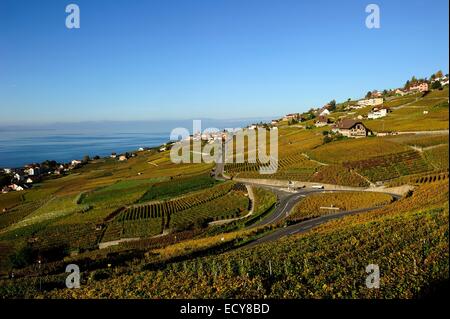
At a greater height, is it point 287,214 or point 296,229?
point 296,229

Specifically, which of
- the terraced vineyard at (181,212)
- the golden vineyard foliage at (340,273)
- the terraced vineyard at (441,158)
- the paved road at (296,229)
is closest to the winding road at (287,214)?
the paved road at (296,229)

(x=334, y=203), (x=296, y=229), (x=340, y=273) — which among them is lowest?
(x=296, y=229)

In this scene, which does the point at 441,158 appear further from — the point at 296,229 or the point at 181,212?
the point at 181,212

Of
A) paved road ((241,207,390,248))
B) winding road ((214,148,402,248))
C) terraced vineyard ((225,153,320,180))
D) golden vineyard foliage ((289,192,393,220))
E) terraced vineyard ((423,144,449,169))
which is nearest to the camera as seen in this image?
terraced vineyard ((423,144,449,169))

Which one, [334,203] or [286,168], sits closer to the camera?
[334,203]

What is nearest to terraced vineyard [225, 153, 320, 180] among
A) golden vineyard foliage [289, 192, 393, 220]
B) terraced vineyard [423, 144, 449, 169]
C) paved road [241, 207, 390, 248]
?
golden vineyard foliage [289, 192, 393, 220]

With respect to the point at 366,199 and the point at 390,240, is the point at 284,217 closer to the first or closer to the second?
the point at 366,199

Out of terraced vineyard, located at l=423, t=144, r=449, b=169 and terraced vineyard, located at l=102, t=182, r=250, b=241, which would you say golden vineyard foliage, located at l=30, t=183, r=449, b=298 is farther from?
terraced vineyard, located at l=102, t=182, r=250, b=241

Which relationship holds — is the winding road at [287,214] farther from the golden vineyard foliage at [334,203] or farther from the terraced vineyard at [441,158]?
the terraced vineyard at [441,158]

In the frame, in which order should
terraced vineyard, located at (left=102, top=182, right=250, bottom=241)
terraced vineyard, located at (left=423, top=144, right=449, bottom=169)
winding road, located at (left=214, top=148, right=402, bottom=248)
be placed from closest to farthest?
terraced vineyard, located at (left=423, top=144, right=449, bottom=169) < winding road, located at (left=214, top=148, right=402, bottom=248) < terraced vineyard, located at (left=102, top=182, right=250, bottom=241)

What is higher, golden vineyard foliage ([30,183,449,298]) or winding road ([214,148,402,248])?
golden vineyard foliage ([30,183,449,298])

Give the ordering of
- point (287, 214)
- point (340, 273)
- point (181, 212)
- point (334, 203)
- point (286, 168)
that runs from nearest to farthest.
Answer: point (340, 273) → point (287, 214) → point (334, 203) → point (181, 212) → point (286, 168)

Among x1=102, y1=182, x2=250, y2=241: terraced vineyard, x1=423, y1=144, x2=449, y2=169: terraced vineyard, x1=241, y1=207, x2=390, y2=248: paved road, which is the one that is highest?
x1=423, y1=144, x2=449, y2=169: terraced vineyard

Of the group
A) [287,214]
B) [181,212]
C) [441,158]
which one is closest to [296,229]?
→ [287,214]
